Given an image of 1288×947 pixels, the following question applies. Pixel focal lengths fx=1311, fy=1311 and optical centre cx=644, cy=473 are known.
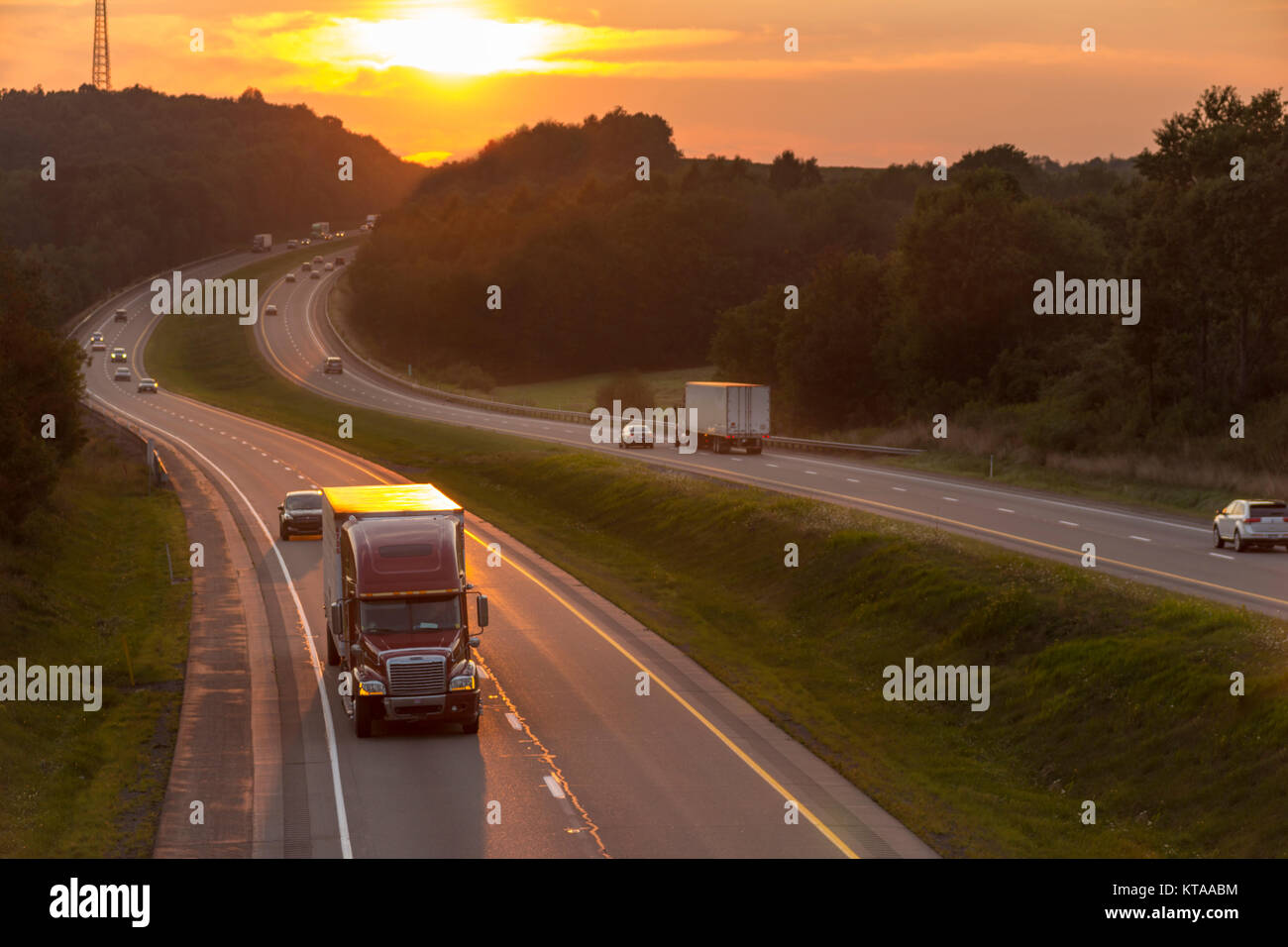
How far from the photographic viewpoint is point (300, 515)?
4788 centimetres

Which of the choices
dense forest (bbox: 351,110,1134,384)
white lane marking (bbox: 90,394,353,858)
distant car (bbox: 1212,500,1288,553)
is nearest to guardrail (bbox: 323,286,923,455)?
dense forest (bbox: 351,110,1134,384)

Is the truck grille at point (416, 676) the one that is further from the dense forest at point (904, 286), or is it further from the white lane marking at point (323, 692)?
the dense forest at point (904, 286)

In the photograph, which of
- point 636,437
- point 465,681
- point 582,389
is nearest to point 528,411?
point 636,437

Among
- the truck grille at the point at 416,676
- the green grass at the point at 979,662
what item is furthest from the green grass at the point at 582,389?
the truck grille at the point at 416,676

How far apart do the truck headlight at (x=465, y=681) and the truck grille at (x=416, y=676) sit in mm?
178

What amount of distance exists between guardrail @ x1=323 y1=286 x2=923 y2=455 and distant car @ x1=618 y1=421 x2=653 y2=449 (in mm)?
7063

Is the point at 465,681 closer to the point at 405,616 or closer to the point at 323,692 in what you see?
the point at 405,616

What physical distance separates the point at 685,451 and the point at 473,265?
100416mm

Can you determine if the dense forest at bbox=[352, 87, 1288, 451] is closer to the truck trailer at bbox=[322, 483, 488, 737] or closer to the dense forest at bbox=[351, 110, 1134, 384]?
the dense forest at bbox=[351, 110, 1134, 384]

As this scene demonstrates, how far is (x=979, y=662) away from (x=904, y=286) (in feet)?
221

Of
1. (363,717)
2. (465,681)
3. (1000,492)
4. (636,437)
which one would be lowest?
→ (363,717)

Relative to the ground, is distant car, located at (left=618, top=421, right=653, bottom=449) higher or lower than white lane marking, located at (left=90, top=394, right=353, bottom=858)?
higher

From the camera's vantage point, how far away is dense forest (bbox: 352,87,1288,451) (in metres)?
61.2

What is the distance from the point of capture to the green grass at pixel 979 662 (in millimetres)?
20000
